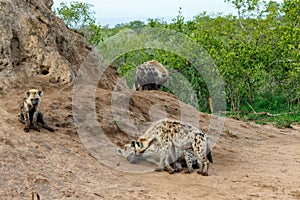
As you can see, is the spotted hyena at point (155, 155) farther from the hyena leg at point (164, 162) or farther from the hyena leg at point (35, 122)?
the hyena leg at point (35, 122)

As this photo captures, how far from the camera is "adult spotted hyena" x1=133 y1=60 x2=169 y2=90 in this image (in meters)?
16.2

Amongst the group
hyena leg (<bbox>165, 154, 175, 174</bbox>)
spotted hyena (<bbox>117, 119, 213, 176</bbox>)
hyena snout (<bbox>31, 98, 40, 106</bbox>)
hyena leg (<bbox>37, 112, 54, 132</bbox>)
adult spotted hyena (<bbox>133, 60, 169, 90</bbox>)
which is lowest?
hyena leg (<bbox>165, 154, 175, 174</bbox>)

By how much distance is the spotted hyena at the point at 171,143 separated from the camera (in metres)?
8.70

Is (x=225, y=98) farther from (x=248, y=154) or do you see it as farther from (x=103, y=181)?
(x=103, y=181)

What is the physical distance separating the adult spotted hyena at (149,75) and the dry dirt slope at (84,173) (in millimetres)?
5921

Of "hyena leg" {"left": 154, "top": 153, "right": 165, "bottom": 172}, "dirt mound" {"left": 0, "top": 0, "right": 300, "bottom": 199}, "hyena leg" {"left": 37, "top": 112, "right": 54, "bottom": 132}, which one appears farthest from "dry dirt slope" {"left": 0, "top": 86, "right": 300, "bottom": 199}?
"hyena leg" {"left": 154, "top": 153, "right": 165, "bottom": 172}

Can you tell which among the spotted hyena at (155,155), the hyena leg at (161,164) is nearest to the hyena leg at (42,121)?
the spotted hyena at (155,155)

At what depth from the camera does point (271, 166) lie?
379 inches

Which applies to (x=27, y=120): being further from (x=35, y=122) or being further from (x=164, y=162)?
(x=164, y=162)

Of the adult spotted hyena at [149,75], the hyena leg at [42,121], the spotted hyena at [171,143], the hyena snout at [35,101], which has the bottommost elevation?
the spotted hyena at [171,143]

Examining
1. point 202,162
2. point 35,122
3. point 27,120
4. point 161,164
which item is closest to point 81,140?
point 35,122

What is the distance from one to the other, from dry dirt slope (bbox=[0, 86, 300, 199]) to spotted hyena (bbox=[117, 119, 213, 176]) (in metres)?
0.48

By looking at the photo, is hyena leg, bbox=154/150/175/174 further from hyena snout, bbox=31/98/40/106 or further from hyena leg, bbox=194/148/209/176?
hyena snout, bbox=31/98/40/106

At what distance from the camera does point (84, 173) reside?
736cm
